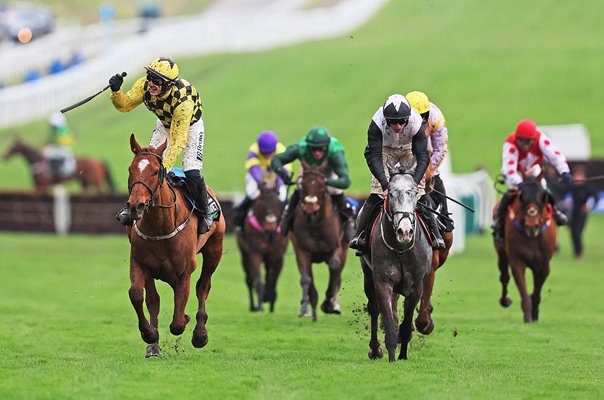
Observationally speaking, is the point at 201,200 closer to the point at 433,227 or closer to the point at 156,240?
the point at 156,240

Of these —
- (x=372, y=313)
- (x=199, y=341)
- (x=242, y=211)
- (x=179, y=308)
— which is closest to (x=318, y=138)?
(x=242, y=211)

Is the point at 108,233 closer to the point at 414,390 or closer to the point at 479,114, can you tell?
the point at 479,114

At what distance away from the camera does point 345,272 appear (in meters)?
24.7

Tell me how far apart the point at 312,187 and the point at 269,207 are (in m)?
2.23

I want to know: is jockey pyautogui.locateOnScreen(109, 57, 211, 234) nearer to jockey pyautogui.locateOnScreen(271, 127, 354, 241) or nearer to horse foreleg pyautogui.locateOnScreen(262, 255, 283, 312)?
A: jockey pyautogui.locateOnScreen(271, 127, 354, 241)

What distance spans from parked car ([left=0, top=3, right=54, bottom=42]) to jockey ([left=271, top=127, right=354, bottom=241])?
134ft

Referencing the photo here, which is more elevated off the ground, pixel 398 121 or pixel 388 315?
pixel 398 121

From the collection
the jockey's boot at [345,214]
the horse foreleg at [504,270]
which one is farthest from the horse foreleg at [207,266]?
the horse foreleg at [504,270]

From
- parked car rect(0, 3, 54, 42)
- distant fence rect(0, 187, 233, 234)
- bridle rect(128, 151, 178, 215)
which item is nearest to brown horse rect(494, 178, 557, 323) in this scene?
bridle rect(128, 151, 178, 215)

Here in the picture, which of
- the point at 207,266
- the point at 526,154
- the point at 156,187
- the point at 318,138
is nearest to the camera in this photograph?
the point at 156,187

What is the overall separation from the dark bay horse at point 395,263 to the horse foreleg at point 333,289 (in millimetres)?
4651

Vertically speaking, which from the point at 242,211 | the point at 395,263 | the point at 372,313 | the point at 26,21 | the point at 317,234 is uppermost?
the point at 26,21

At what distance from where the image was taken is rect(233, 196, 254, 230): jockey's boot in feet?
65.5

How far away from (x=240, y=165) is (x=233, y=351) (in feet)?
93.1
